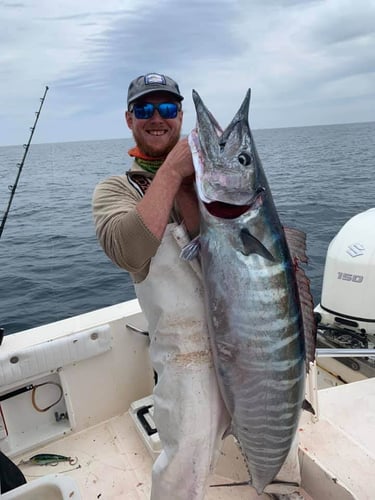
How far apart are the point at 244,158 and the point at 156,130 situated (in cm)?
59

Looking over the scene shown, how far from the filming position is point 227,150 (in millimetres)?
1664

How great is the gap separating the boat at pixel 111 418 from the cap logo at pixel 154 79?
185 centimetres

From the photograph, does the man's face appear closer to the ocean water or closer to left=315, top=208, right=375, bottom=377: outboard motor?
left=315, top=208, right=375, bottom=377: outboard motor

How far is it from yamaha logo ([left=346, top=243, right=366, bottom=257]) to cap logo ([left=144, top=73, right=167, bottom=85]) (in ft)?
9.73

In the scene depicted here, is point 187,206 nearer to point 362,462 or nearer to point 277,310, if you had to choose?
point 277,310

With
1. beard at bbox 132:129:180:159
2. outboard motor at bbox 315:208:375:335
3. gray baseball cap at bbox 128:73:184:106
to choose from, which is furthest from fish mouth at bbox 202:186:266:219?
outboard motor at bbox 315:208:375:335

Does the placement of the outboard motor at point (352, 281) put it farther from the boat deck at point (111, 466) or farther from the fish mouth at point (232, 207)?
the fish mouth at point (232, 207)

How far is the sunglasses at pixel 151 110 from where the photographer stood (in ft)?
6.68

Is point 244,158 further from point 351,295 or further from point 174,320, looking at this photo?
point 351,295

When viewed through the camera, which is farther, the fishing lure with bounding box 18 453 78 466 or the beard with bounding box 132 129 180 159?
the fishing lure with bounding box 18 453 78 466

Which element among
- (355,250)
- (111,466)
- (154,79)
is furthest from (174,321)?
(355,250)

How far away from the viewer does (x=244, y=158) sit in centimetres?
167

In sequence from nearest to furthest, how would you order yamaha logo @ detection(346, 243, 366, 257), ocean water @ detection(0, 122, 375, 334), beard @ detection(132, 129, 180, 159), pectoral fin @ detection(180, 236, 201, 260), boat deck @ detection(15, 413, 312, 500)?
pectoral fin @ detection(180, 236, 201, 260) → beard @ detection(132, 129, 180, 159) → boat deck @ detection(15, 413, 312, 500) → yamaha logo @ detection(346, 243, 366, 257) → ocean water @ detection(0, 122, 375, 334)

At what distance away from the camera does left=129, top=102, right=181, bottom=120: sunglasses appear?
2035 mm
